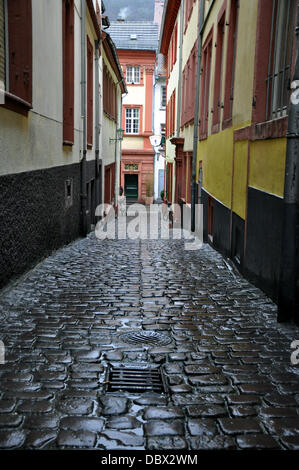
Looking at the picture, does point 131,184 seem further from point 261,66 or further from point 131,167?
point 261,66

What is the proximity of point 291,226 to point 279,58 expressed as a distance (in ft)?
9.25

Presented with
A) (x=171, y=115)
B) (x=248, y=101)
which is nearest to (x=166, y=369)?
(x=248, y=101)

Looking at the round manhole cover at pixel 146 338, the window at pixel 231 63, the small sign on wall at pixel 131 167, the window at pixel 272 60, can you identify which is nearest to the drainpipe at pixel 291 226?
the window at pixel 272 60

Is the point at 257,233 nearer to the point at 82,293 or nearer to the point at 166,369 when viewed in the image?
the point at 82,293

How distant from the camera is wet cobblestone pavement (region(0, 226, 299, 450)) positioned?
128 inches

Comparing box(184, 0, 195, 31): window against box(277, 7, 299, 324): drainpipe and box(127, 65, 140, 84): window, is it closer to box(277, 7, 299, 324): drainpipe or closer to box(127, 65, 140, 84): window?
box(277, 7, 299, 324): drainpipe

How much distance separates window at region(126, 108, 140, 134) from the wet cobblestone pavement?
32956mm

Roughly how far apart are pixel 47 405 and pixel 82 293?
11.6 ft

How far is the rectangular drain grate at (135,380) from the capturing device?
396cm

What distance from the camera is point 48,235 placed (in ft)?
31.2

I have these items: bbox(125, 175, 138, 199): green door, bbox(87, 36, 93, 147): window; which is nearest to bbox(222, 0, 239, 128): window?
bbox(87, 36, 93, 147): window

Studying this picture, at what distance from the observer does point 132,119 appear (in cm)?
4006

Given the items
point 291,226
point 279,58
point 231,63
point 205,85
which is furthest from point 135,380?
point 205,85

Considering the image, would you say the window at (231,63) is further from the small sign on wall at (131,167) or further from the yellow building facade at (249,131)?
the small sign on wall at (131,167)
